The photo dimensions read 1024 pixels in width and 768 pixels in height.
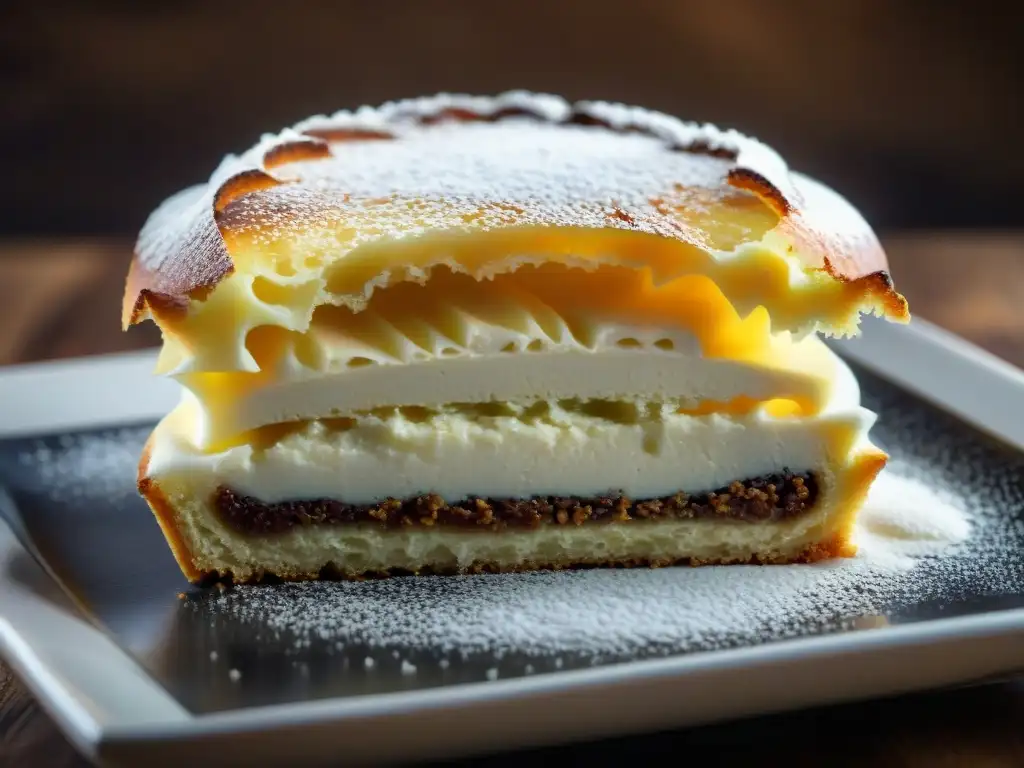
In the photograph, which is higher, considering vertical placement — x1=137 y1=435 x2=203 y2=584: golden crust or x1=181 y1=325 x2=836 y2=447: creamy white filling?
x1=181 y1=325 x2=836 y2=447: creamy white filling

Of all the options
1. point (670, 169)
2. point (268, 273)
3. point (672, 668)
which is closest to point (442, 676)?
point (672, 668)

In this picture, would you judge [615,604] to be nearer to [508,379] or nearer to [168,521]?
[508,379]

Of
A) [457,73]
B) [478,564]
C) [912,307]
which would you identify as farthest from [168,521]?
[457,73]

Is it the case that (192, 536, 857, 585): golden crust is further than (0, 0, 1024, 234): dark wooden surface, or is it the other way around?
(0, 0, 1024, 234): dark wooden surface

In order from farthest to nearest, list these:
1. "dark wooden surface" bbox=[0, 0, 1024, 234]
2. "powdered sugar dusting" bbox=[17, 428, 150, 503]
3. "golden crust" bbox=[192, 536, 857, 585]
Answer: "dark wooden surface" bbox=[0, 0, 1024, 234], "powdered sugar dusting" bbox=[17, 428, 150, 503], "golden crust" bbox=[192, 536, 857, 585]

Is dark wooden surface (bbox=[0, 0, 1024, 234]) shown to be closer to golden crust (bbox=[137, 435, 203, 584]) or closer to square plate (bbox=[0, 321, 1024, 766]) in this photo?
square plate (bbox=[0, 321, 1024, 766])

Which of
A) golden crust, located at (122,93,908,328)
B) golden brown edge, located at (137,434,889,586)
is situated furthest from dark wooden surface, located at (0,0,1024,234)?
golden brown edge, located at (137,434,889,586)

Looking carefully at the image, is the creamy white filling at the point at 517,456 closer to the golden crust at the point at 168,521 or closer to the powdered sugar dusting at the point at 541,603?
the golden crust at the point at 168,521
